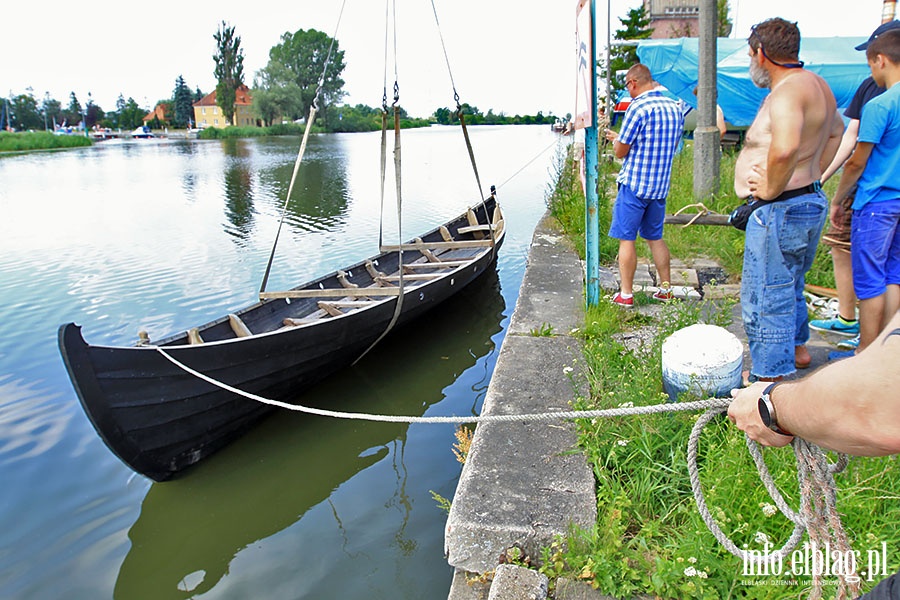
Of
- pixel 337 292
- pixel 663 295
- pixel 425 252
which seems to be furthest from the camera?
pixel 425 252

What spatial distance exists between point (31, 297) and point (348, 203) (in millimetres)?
10127

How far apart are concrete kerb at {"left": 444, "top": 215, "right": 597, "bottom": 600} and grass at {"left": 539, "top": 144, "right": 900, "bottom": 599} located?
3.9 inches

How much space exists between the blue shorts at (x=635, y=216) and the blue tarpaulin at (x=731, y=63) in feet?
23.2

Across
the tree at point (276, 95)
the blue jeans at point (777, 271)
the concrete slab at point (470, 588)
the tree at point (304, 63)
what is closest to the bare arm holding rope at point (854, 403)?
the concrete slab at point (470, 588)

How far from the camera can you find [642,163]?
15.9ft

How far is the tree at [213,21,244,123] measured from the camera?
8956 centimetres

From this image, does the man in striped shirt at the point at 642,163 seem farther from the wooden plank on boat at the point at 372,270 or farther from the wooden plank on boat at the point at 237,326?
the wooden plank on boat at the point at 372,270

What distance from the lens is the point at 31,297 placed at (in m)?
8.95

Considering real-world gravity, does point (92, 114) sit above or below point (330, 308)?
above

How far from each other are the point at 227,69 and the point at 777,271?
10016cm

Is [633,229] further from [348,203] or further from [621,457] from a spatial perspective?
[348,203]

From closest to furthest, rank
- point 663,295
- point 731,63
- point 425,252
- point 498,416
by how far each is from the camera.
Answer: point 498,416 < point 663,295 < point 425,252 < point 731,63

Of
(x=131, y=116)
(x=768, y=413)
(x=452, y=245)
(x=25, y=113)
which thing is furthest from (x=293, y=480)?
(x=25, y=113)

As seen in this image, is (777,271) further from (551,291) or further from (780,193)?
(551,291)
